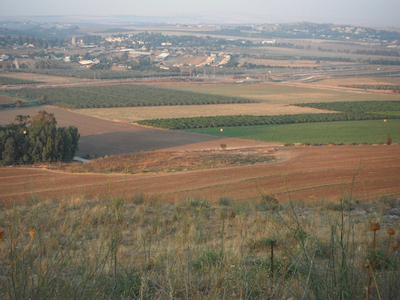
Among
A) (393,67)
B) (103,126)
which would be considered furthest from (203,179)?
(393,67)

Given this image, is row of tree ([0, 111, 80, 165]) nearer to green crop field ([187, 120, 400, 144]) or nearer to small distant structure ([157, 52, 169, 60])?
green crop field ([187, 120, 400, 144])

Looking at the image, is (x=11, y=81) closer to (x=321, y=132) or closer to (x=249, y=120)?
(x=249, y=120)

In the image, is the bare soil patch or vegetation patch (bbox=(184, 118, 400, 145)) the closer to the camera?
vegetation patch (bbox=(184, 118, 400, 145))

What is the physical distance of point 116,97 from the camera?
6169cm

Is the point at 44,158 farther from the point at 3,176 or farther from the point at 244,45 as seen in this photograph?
the point at 244,45

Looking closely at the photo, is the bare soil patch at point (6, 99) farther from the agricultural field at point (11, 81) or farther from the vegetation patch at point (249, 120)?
the vegetation patch at point (249, 120)

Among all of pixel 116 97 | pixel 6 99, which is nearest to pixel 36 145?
pixel 6 99

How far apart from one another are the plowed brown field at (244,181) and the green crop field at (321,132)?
35.6ft

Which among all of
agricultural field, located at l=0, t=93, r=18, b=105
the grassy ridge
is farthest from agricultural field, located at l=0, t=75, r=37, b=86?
agricultural field, located at l=0, t=93, r=18, b=105

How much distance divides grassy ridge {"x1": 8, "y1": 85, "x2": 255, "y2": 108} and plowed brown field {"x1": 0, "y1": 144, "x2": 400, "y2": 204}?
112 feet

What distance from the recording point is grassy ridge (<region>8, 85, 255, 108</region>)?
5584cm

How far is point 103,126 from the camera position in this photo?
40.5m

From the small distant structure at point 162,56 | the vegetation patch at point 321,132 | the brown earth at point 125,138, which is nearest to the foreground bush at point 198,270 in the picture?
the brown earth at point 125,138

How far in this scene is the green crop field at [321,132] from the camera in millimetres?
33625
